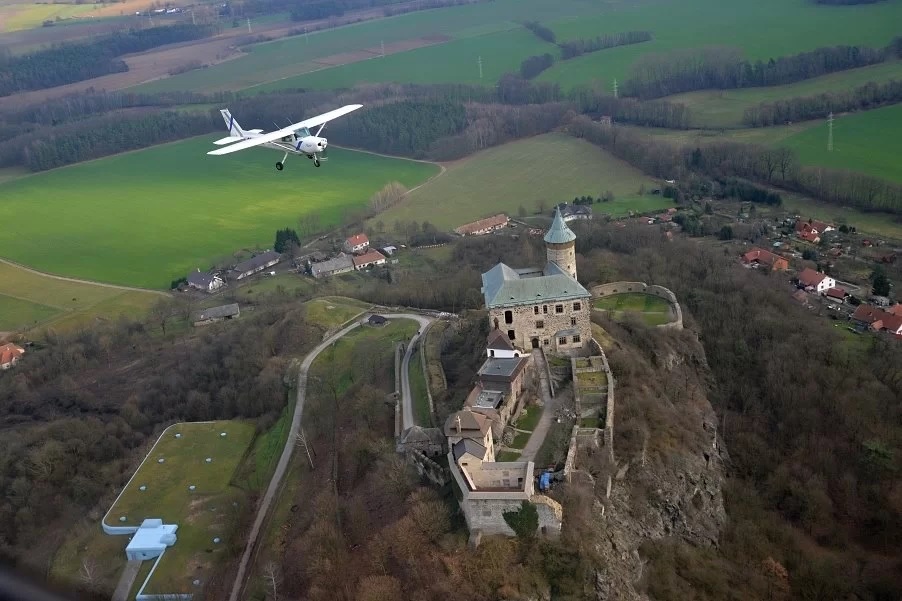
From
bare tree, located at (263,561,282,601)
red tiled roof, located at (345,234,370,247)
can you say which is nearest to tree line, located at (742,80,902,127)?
red tiled roof, located at (345,234,370,247)

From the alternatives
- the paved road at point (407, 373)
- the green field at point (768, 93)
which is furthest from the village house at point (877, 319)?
the green field at point (768, 93)

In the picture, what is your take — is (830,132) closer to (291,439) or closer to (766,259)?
(766,259)

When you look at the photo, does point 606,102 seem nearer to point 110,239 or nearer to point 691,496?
point 110,239

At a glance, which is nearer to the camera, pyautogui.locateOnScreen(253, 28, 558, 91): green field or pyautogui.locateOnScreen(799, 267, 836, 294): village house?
pyautogui.locateOnScreen(799, 267, 836, 294): village house

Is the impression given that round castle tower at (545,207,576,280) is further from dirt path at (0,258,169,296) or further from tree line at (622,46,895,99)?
tree line at (622,46,895,99)

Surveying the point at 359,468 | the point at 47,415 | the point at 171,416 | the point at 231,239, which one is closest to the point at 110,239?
the point at 231,239

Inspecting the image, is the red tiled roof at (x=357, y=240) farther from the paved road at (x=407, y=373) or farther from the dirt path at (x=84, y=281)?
the paved road at (x=407, y=373)
